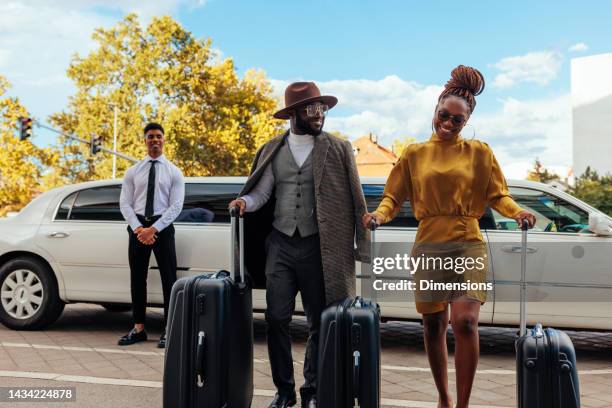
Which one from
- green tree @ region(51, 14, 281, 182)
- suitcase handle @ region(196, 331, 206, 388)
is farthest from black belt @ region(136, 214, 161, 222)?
green tree @ region(51, 14, 281, 182)

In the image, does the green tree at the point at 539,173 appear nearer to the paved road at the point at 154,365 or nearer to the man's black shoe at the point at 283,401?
the paved road at the point at 154,365

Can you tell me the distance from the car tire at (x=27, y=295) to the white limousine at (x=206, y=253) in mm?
10

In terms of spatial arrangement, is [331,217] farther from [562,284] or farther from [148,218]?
[562,284]

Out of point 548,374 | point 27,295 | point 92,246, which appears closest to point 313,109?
point 548,374

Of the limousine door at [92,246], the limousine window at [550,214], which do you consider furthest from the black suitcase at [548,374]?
the limousine door at [92,246]

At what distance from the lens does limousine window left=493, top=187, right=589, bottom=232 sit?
6.18m

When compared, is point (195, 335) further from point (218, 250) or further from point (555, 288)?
point (555, 288)

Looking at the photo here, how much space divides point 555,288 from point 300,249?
2.95 metres

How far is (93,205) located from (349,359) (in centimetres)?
456

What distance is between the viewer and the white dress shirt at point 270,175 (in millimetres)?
4188

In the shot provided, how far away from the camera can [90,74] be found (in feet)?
120

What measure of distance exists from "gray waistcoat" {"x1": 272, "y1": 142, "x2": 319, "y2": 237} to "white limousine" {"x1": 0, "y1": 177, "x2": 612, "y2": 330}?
2.40 metres

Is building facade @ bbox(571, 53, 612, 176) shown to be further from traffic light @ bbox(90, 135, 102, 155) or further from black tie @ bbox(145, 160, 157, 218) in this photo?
black tie @ bbox(145, 160, 157, 218)

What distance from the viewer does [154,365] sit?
562cm
